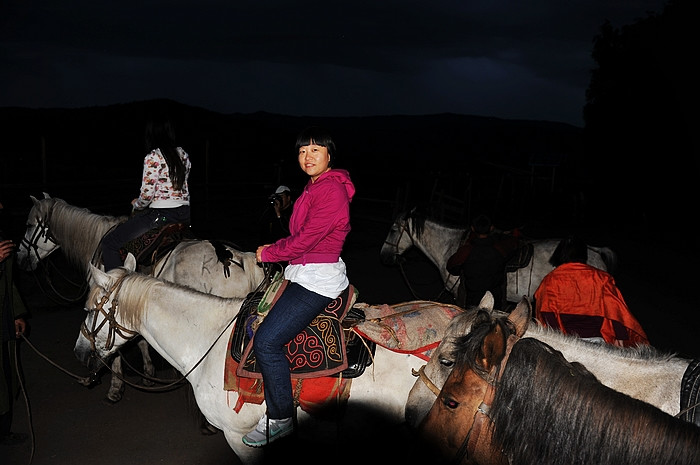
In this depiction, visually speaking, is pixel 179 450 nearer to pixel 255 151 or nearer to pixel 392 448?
pixel 392 448

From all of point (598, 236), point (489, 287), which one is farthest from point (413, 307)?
point (598, 236)

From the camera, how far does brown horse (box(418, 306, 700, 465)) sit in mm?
1576

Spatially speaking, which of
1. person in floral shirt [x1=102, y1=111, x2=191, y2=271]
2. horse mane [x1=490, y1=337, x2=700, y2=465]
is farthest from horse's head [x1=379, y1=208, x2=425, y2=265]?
horse mane [x1=490, y1=337, x2=700, y2=465]

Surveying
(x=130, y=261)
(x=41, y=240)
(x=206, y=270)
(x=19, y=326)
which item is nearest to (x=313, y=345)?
(x=206, y=270)

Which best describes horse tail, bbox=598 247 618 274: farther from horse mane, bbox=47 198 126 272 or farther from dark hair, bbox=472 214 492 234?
horse mane, bbox=47 198 126 272

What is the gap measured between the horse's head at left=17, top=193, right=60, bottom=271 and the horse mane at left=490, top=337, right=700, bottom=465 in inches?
207

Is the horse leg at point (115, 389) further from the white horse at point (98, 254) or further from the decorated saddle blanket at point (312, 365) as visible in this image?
the decorated saddle blanket at point (312, 365)

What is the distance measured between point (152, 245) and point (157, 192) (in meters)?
0.49

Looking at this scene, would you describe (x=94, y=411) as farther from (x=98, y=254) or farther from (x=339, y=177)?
(x=339, y=177)

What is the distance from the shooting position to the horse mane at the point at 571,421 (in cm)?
155

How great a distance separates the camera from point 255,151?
4206 centimetres

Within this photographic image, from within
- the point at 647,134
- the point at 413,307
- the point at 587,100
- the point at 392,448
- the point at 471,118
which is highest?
the point at 471,118

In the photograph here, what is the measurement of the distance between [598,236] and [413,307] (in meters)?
13.6

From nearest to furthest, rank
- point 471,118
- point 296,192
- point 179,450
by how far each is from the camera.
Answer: point 179,450, point 296,192, point 471,118
